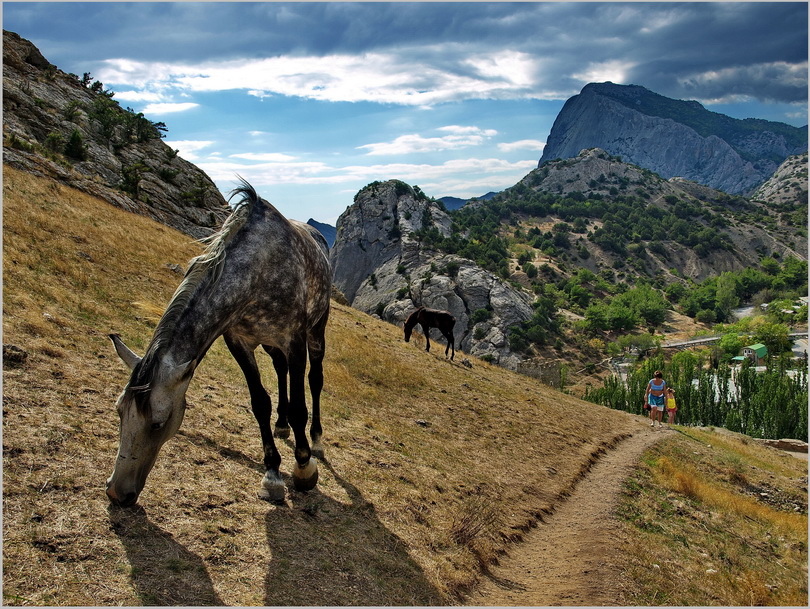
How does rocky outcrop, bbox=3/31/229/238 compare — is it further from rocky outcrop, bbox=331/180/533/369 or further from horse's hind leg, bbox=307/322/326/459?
rocky outcrop, bbox=331/180/533/369

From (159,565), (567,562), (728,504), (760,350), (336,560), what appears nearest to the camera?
(159,565)

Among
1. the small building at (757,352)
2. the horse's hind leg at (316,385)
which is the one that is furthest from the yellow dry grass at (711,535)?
the small building at (757,352)

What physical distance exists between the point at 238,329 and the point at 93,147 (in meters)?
42.6

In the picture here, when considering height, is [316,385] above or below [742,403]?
above

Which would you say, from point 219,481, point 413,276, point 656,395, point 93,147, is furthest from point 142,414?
point 413,276

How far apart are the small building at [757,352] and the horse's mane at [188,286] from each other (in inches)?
4641

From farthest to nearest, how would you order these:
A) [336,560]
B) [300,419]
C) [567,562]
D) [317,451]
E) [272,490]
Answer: [317,451] → [567,562] → [300,419] → [272,490] → [336,560]

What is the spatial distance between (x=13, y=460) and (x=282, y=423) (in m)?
4.11

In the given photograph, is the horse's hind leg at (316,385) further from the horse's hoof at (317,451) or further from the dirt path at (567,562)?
the dirt path at (567,562)

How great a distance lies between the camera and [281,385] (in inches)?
303

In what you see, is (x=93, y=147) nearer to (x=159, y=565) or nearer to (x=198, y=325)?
(x=198, y=325)

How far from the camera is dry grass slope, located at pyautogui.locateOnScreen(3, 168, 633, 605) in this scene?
4633 millimetres

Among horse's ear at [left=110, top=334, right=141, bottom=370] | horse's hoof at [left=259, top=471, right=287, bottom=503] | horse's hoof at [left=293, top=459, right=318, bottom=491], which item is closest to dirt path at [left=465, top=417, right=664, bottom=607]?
horse's hoof at [left=293, top=459, right=318, bottom=491]

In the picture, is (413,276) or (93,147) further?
(413,276)
